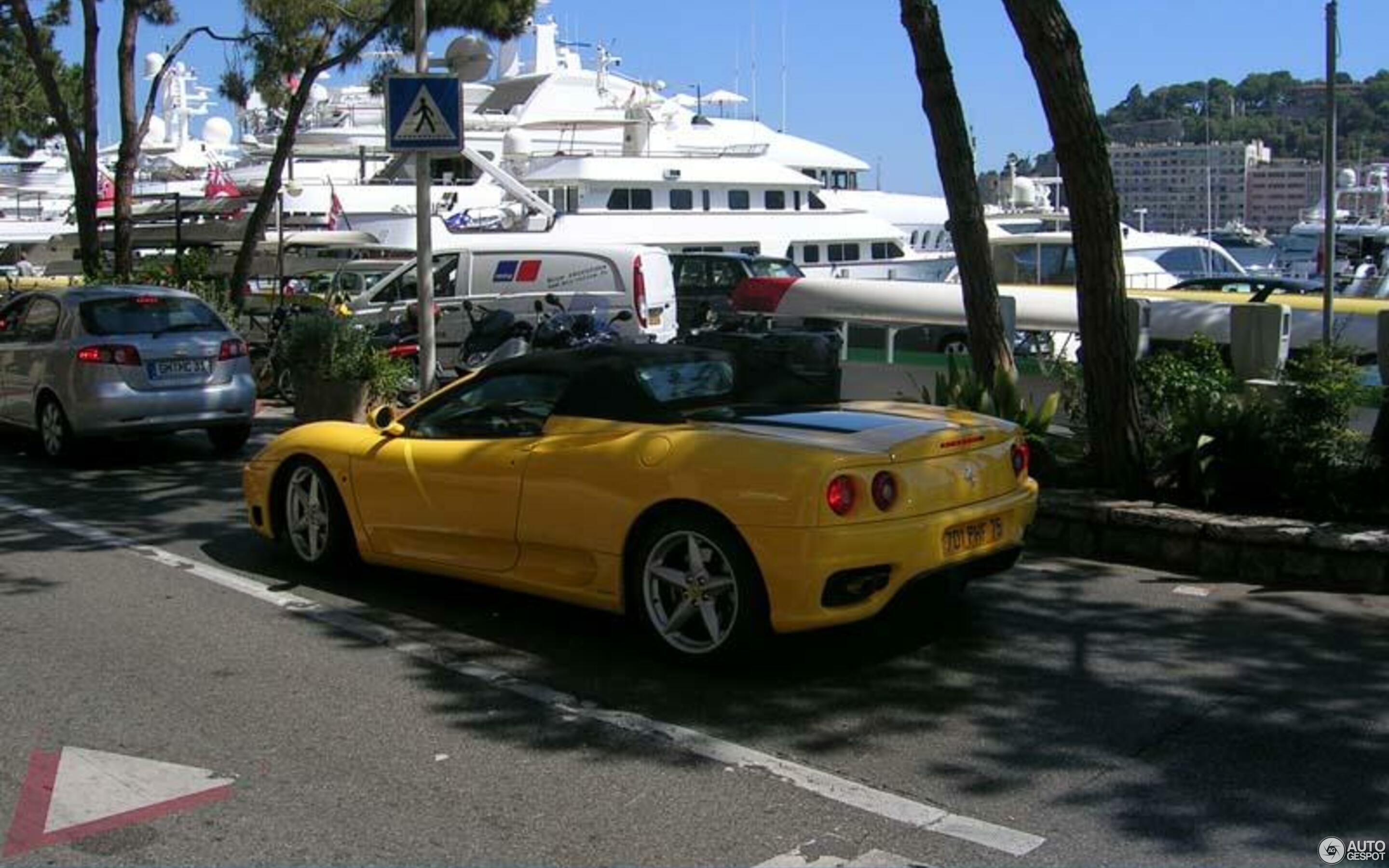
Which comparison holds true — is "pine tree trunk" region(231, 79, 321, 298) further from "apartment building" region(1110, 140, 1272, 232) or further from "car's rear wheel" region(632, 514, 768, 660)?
"apartment building" region(1110, 140, 1272, 232)

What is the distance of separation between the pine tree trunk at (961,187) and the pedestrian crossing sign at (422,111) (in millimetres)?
3916

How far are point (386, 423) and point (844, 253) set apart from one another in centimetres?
3301

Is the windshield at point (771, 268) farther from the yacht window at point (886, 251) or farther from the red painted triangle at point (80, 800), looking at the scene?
the red painted triangle at point (80, 800)

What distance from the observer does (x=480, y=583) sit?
686cm

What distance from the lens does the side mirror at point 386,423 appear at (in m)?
7.32

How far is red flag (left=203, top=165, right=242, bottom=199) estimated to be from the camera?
34500 millimetres

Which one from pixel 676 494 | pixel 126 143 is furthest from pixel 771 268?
pixel 676 494

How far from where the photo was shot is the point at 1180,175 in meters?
54.2

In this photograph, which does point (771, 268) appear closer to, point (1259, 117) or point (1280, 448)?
point (1280, 448)

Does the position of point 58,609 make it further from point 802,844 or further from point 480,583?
point 802,844

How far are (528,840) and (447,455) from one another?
2.93 metres

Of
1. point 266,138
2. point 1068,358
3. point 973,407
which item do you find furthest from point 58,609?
point 266,138

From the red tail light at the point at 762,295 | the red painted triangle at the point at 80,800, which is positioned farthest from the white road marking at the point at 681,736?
the red tail light at the point at 762,295

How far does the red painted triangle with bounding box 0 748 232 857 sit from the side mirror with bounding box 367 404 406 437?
2.62m
